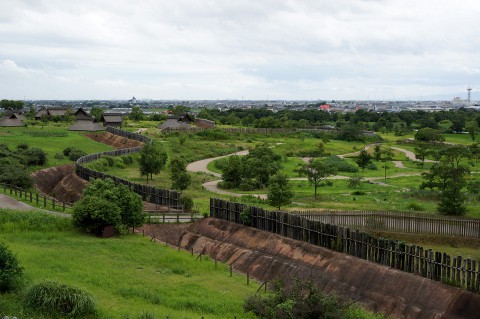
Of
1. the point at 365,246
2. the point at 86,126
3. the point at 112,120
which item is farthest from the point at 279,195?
the point at 112,120

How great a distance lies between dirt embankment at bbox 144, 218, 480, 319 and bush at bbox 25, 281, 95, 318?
30.9 ft

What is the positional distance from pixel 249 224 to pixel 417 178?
117ft

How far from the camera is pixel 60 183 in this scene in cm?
5169

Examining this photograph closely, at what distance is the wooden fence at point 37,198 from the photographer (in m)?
37.0

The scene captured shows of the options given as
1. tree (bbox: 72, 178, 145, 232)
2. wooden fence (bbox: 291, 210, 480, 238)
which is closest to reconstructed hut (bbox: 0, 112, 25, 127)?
tree (bbox: 72, 178, 145, 232)

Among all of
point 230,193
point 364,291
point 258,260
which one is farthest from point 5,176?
point 364,291

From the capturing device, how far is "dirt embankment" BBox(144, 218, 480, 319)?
20.6m

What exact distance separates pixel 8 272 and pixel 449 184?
34.8 m

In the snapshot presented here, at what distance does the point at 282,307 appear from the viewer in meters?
18.2

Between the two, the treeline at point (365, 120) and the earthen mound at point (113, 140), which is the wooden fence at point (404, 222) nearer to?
the earthen mound at point (113, 140)

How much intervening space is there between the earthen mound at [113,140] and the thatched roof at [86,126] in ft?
12.6

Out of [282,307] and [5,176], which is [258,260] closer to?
[282,307]

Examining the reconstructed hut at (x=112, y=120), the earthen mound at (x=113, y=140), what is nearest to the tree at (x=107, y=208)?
the earthen mound at (x=113, y=140)

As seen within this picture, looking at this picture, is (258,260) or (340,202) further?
(340,202)
